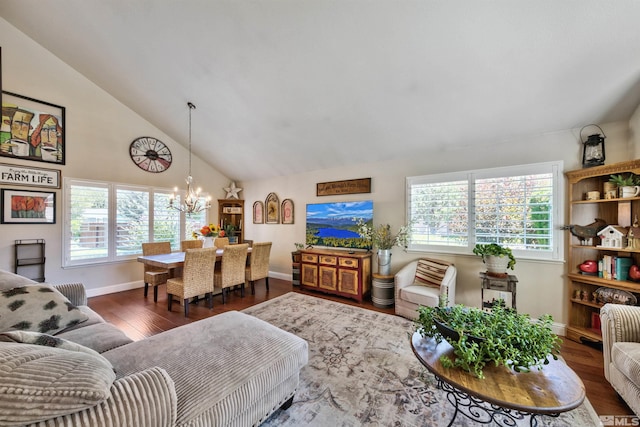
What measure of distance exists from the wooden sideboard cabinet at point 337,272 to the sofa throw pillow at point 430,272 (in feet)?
2.76

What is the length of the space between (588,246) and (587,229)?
21 cm

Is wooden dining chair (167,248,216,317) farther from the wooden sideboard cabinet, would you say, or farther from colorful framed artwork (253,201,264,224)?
colorful framed artwork (253,201,264,224)

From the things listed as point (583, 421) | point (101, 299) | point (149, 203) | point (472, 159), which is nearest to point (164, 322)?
point (101, 299)

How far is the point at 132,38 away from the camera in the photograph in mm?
3064

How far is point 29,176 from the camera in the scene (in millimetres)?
3680

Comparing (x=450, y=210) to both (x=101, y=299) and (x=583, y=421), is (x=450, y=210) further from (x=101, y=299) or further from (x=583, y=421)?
(x=101, y=299)

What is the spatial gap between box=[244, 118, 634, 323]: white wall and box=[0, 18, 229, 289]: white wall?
3.50 meters

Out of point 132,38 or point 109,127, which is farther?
point 109,127

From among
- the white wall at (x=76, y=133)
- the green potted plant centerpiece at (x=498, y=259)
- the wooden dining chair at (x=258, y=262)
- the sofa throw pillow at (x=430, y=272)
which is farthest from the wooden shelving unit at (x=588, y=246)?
the white wall at (x=76, y=133)

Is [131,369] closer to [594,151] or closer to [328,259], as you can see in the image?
[328,259]

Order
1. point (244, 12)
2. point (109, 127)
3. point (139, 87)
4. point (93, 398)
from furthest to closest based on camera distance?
point (109, 127) → point (139, 87) → point (244, 12) → point (93, 398)

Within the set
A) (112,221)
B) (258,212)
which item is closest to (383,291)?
(258,212)

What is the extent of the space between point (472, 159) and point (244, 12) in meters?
3.31

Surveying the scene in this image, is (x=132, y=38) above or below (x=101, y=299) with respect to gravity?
above
